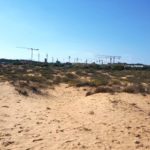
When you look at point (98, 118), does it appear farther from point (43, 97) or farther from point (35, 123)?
point (43, 97)

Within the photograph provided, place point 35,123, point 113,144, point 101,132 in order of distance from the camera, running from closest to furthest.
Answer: point 113,144 → point 101,132 → point 35,123

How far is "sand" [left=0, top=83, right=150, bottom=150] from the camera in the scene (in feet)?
34.0

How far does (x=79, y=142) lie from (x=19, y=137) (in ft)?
6.25

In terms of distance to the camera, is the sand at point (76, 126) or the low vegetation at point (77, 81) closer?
the sand at point (76, 126)

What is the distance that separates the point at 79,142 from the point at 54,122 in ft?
10.4

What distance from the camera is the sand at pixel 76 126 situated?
10.4 m

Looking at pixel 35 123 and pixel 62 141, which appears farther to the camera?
pixel 35 123

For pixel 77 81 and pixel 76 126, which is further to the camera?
pixel 77 81

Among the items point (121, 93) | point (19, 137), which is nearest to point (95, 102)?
point (121, 93)

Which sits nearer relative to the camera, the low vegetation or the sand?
the sand

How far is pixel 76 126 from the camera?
12.8 metres

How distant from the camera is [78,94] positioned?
82.8 feet

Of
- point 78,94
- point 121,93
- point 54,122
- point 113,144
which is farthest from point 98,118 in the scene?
point 78,94

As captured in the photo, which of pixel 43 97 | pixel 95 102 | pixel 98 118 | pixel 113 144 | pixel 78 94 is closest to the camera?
pixel 113 144
